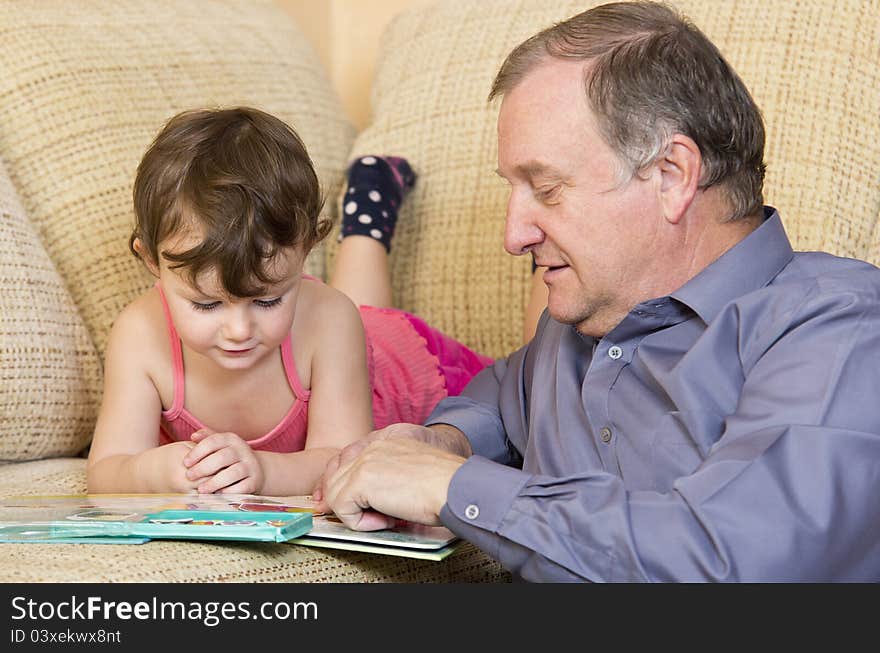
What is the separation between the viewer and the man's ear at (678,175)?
1.14 metres

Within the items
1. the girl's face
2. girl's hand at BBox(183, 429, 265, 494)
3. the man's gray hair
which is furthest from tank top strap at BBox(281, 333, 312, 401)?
the man's gray hair

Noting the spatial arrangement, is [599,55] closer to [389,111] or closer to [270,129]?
[270,129]

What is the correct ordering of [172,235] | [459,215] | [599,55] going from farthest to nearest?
[459,215] < [172,235] < [599,55]

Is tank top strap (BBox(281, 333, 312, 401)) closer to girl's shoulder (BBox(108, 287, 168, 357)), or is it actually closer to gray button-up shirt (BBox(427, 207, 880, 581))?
girl's shoulder (BBox(108, 287, 168, 357))

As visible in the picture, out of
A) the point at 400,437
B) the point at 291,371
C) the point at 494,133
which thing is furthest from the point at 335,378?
the point at 494,133

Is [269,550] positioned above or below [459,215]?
below

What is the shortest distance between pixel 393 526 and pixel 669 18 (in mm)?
617

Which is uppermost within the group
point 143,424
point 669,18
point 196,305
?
point 669,18

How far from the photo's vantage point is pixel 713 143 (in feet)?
3.79

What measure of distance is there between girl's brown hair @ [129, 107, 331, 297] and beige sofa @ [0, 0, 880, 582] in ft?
0.94

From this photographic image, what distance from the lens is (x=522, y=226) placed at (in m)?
1.18

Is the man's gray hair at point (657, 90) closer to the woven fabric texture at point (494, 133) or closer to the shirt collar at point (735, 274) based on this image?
the shirt collar at point (735, 274)

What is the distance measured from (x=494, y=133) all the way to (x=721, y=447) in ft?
3.31

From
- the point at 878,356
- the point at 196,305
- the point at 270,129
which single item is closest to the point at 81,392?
the point at 196,305
